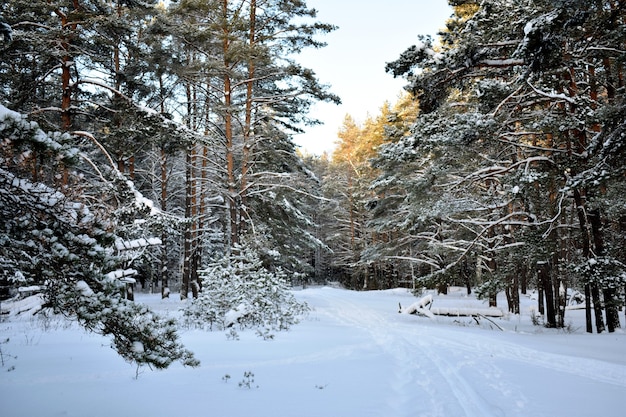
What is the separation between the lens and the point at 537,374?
6.76m

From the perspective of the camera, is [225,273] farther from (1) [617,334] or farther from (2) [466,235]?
Result: (2) [466,235]

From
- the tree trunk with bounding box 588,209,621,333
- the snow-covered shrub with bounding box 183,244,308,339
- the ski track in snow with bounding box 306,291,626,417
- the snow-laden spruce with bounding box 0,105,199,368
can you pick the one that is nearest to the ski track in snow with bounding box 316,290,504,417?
the ski track in snow with bounding box 306,291,626,417

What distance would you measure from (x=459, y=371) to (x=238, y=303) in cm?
669

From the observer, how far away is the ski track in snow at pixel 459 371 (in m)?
5.01

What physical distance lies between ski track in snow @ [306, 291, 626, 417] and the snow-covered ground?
0.07 ft

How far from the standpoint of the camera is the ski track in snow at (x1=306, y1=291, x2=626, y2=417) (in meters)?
5.01

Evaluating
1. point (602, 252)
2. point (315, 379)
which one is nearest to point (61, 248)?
point (315, 379)

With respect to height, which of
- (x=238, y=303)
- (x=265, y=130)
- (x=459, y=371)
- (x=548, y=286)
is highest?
(x=265, y=130)

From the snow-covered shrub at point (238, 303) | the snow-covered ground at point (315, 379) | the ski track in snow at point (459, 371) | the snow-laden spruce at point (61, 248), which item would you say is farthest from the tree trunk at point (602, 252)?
the snow-laden spruce at point (61, 248)

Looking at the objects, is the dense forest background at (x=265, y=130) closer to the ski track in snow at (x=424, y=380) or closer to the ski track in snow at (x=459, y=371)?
the ski track in snow at (x=459, y=371)

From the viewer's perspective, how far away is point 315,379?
6.09m

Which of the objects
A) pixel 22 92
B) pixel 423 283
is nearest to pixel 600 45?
pixel 423 283

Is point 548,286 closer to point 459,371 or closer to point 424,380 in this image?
point 459,371

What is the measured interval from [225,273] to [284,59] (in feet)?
27.3
